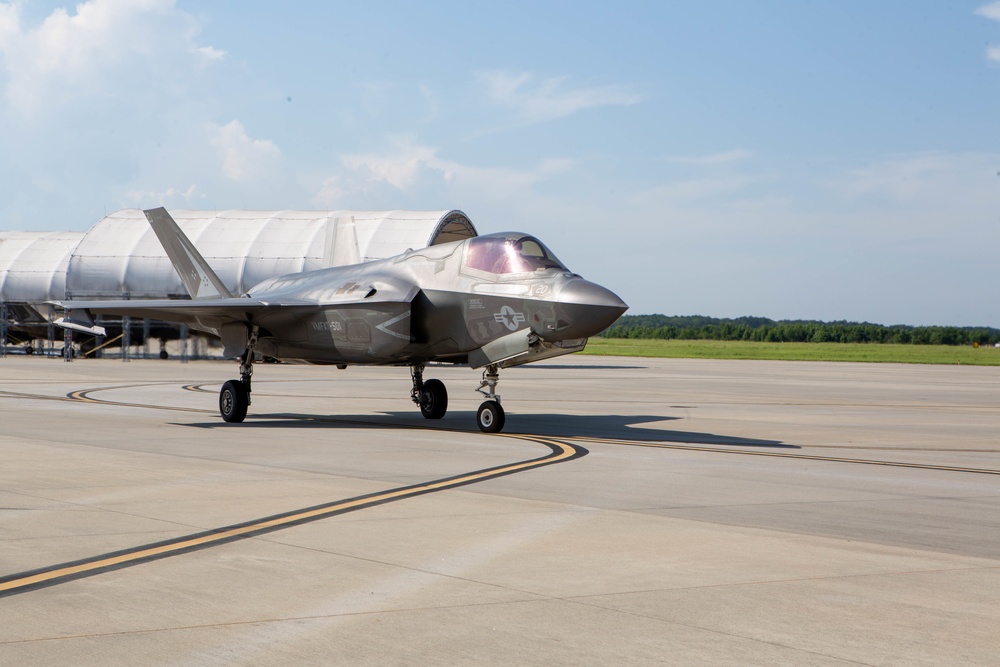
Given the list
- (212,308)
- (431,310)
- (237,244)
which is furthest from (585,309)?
(237,244)

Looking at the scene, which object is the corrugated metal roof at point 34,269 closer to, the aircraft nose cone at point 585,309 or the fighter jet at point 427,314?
the fighter jet at point 427,314

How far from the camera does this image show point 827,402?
89.9ft

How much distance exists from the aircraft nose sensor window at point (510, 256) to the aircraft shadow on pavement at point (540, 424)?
2.87 metres

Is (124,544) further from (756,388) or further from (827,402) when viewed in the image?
(756,388)

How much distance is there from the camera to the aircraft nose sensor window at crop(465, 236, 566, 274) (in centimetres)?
1705

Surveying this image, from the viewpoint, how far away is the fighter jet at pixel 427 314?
16.5 metres

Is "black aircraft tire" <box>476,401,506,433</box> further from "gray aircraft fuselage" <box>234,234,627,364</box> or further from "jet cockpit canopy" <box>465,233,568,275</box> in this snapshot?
"jet cockpit canopy" <box>465,233,568,275</box>

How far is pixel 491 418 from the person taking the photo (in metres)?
17.4

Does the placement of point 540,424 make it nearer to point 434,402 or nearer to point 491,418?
point 434,402

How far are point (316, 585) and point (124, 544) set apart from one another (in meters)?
1.99

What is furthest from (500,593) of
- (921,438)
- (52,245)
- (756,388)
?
(52,245)

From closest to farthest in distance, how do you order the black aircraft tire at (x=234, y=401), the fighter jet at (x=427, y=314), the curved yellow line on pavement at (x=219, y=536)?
the curved yellow line on pavement at (x=219, y=536) < the fighter jet at (x=427, y=314) < the black aircraft tire at (x=234, y=401)

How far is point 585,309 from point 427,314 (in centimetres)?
349

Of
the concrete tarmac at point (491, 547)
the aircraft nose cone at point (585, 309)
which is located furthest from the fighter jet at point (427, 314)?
the concrete tarmac at point (491, 547)
